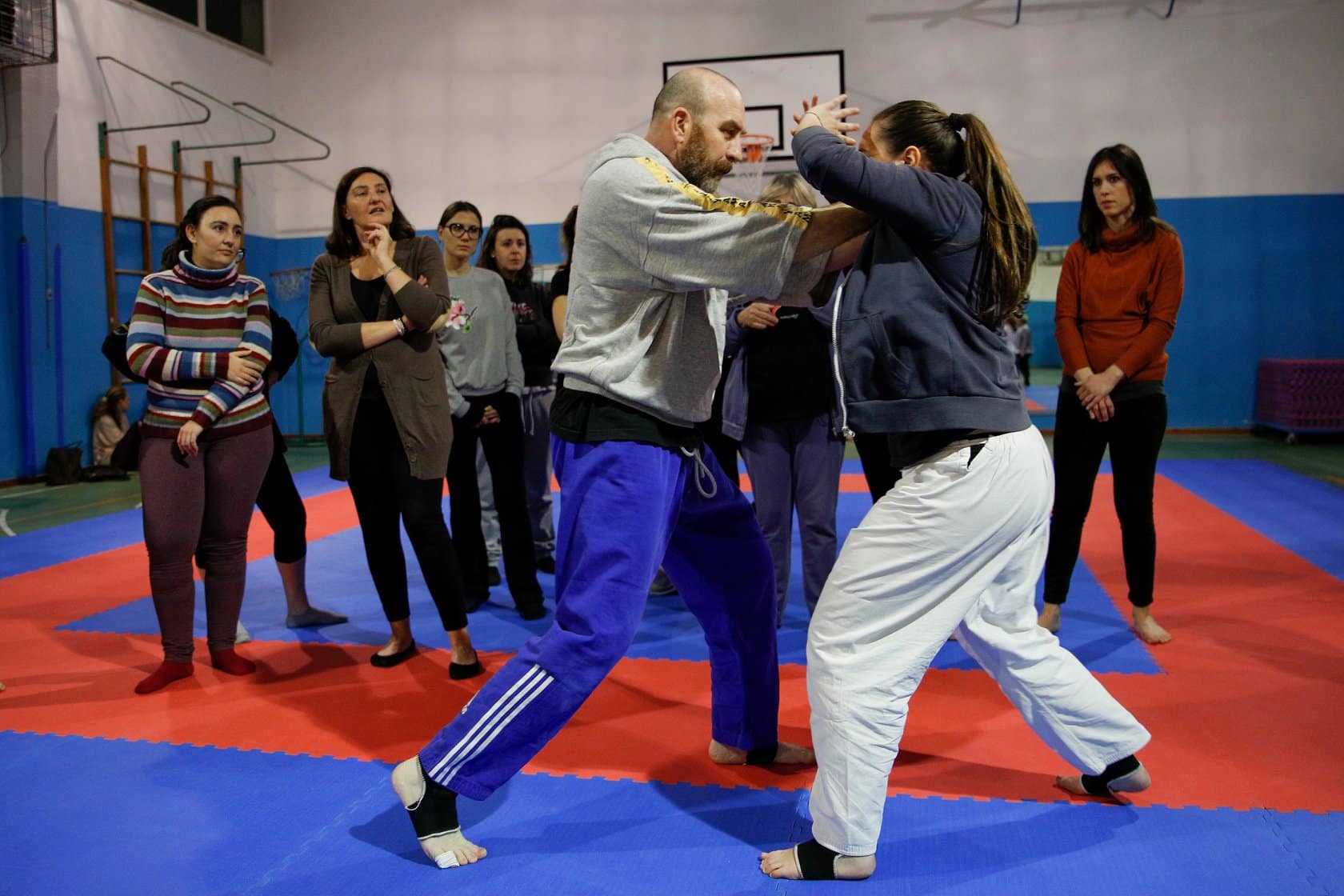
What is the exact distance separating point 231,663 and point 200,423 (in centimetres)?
86

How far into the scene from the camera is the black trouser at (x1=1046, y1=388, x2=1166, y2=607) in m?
3.59

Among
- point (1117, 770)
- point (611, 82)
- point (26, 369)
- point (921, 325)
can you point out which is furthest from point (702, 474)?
point (611, 82)

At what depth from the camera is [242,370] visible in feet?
11.1

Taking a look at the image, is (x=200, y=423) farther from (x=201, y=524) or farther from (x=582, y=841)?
(x=582, y=841)

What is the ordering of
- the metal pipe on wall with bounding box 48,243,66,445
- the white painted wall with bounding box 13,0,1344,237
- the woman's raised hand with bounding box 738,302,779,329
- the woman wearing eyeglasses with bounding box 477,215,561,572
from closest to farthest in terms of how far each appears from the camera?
the woman's raised hand with bounding box 738,302,779,329, the woman wearing eyeglasses with bounding box 477,215,561,572, the metal pipe on wall with bounding box 48,243,66,445, the white painted wall with bounding box 13,0,1344,237

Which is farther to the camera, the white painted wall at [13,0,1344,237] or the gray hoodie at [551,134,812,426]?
the white painted wall at [13,0,1344,237]

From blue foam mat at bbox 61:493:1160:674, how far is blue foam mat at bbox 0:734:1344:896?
1.12 m

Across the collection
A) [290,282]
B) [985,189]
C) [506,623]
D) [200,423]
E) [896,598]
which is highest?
[290,282]

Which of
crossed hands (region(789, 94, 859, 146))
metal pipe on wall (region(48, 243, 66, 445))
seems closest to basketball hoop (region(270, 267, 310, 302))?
metal pipe on wall (region(48, 243, 66, 445))

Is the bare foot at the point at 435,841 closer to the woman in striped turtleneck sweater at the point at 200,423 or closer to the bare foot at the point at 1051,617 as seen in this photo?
the woman in striped turtleneck sweater at the point at 200,423

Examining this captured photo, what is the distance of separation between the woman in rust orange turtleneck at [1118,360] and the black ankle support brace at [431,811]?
2.41 m

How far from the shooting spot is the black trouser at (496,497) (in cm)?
414

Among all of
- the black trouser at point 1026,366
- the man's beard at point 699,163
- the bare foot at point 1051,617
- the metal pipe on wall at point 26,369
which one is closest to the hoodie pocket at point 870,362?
the man's beard at point 699,163

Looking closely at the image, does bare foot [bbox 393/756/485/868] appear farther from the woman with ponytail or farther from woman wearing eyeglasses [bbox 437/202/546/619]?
woman wearing eyeglasses [bbox 437/202/546/619]
